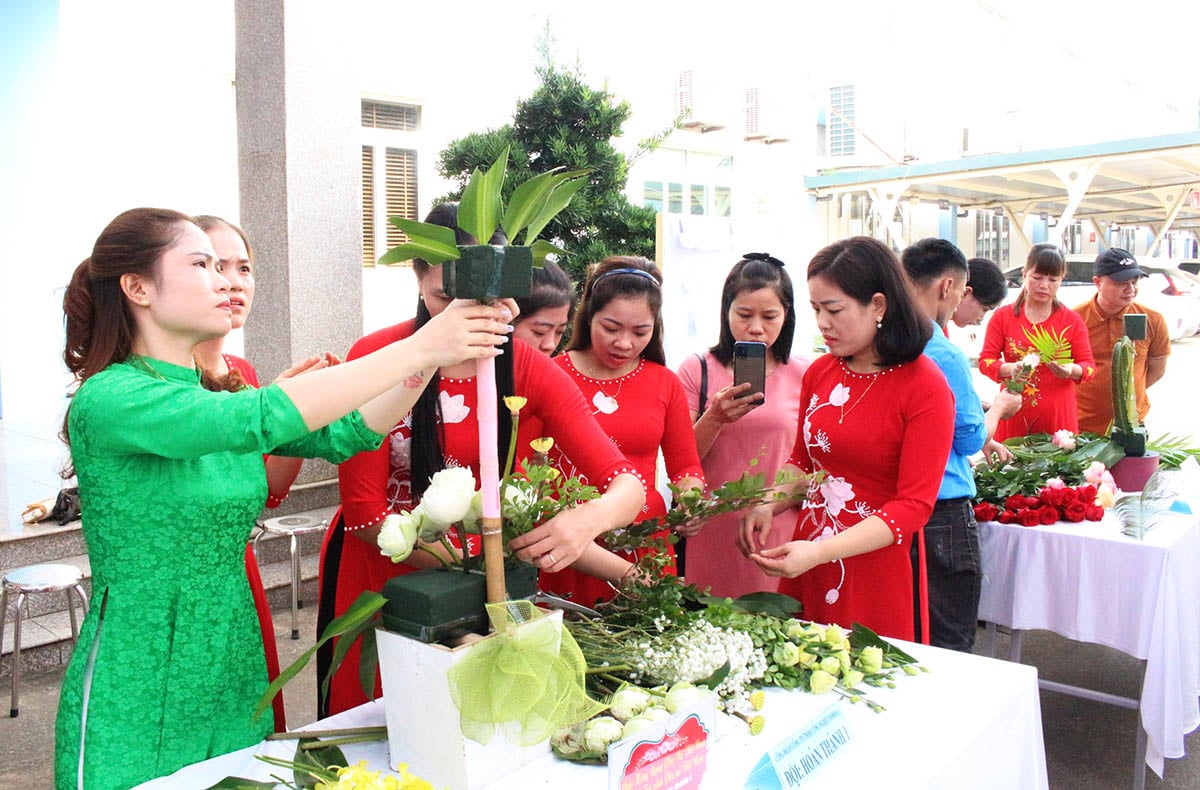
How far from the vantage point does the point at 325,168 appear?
4758mm

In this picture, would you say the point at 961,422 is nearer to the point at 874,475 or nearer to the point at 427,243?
the point at 874,475

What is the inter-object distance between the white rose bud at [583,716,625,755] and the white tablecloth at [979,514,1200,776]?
6.25 feet

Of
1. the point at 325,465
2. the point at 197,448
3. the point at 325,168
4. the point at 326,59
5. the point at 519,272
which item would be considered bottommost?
the point at 325,465

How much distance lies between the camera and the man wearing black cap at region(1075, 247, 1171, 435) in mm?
4422

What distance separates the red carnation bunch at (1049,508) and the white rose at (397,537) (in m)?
2.12

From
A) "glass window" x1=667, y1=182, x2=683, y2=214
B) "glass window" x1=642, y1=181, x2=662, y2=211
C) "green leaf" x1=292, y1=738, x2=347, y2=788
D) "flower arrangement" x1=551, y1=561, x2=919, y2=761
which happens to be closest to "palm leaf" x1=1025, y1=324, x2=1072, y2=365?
"flower arrangement" x1=551, y1=561, x2=919, y2=761

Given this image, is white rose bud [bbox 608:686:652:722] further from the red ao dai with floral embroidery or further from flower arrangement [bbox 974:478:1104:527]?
flower arrangement [bbox 974:478:1104:527]

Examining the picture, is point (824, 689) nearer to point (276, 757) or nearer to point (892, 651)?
point (892, 651)

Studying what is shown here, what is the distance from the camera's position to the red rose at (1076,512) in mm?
2756

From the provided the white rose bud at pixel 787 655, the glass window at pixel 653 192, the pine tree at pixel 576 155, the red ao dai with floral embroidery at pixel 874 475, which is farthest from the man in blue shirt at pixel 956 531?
the glass window at pixel 653 192

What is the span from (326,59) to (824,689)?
427 centimetres

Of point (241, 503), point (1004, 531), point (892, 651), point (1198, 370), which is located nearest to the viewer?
point (241, 503)

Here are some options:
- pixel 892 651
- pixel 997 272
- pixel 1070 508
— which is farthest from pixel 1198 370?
pixel 892 651

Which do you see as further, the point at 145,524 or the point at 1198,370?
the point at 1198,370
